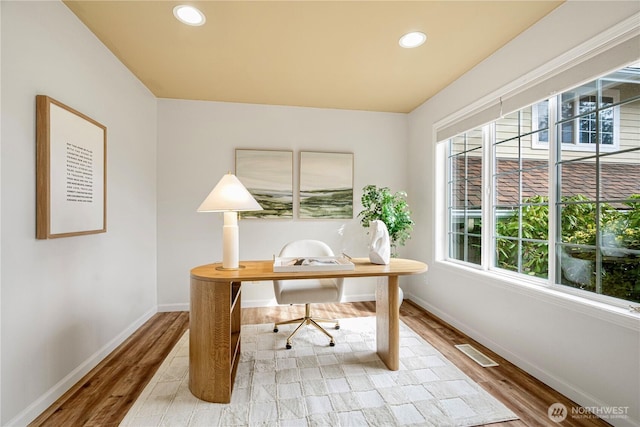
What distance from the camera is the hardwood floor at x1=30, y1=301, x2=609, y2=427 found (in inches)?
64.8

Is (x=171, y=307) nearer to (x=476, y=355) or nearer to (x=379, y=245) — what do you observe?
(x=379, y=245)

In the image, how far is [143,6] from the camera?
1872 mm

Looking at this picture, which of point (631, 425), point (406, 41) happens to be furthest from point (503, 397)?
point (406, 41)

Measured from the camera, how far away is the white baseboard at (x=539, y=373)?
5.46 feet

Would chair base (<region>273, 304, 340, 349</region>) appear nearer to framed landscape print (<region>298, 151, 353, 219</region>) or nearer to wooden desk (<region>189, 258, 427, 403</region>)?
wooden desk (<region>189, 258, 427, 403</region>)

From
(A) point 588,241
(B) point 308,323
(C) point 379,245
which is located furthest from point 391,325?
(A) point 588,241

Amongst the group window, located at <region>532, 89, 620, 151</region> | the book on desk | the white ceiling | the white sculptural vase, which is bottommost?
the book on desk

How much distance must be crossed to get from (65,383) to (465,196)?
3.62m

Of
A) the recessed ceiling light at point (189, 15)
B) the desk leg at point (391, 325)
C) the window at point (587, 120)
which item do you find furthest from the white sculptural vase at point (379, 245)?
the recessed ceiling light at point (189, 15)

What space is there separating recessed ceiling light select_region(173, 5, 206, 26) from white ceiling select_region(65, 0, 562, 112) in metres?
0.04

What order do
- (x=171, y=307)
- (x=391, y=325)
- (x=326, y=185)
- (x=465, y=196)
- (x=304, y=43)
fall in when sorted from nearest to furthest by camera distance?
(x=391, y=325) < (x=304, y=43) < (x=465, y=196) < (x=171, y=307) < (x=326, y=185)

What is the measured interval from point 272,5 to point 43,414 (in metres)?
2.80

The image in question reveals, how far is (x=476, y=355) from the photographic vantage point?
7.75 ft

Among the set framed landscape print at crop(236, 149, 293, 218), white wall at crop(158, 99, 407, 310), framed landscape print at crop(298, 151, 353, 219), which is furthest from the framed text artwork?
framed landscape print at crop(298, 151, 353, 219)
